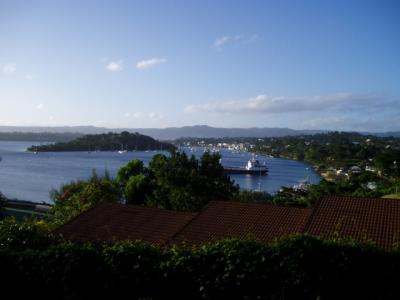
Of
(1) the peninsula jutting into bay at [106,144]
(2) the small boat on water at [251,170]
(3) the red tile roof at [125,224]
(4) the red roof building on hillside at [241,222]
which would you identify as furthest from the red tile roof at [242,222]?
(1) the peninsula jutting into bay at [106,144]

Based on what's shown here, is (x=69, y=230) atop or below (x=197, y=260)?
below

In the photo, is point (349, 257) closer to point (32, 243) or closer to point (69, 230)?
point (32, 243)

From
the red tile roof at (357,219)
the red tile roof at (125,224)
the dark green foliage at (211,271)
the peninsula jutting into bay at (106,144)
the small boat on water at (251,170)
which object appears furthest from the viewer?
the peninsula jutting into bay at (106,144)

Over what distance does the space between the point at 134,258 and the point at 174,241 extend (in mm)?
3833

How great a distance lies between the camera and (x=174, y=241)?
32.9ft

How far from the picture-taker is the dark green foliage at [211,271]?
18.9 feet

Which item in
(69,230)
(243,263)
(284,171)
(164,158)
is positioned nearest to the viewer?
(243,263)

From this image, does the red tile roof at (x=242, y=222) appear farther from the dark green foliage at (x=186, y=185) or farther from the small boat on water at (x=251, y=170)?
the small boat on water at (x=251, y=170)

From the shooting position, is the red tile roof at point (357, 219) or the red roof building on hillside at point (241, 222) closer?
the red tile roof at point (357, 219)

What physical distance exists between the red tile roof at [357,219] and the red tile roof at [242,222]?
488mm

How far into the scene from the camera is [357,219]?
9.91m

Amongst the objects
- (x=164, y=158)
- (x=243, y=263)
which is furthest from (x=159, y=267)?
(x=164, y=158)

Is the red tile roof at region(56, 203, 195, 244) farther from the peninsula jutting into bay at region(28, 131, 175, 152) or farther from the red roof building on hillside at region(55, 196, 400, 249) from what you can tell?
the peninsula jutting into bay at region(28, 131, 175, 152)

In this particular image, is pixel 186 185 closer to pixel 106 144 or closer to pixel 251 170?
pixel 251 170
